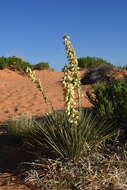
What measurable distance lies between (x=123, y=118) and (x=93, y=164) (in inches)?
62.0

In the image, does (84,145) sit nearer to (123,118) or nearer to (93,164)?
(93,164)

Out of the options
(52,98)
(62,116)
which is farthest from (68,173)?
(52,98)

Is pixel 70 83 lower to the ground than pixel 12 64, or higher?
lower

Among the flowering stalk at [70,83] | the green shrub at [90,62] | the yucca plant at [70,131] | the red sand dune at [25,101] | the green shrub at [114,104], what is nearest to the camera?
the flowering stalk at [70,83]

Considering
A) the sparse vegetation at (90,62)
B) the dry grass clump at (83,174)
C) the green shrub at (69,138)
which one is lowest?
the dry grass clump at (83,174)

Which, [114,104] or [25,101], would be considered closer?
[114,104]

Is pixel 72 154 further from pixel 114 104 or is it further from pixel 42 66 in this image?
pixel 42 66

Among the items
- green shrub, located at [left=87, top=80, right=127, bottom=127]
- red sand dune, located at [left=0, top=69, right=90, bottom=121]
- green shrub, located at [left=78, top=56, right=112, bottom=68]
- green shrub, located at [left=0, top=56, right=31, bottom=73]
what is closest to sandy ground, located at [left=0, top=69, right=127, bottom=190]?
red sand dune, located at [left=0, top=69, right=90, bottom=121]

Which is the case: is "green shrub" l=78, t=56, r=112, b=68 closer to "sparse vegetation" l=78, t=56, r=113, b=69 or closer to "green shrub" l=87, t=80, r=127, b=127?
"sparse vegetation" l=78, t=56, r=113, b=69

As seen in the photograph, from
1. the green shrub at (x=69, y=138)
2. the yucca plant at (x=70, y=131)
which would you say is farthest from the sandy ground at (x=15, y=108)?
the green shrub at (x=69, y=138)

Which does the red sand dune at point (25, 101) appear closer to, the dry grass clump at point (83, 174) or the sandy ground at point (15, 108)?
the sandy ground at point (15, 108)

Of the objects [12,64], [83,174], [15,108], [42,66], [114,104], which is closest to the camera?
[83,174]

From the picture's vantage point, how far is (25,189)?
4.52m

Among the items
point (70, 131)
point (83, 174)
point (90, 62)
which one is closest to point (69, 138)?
point (70, 131)
